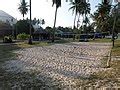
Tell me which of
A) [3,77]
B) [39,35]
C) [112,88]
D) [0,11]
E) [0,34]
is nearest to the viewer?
[112,88]

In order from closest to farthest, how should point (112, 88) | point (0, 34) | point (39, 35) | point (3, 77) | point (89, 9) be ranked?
point (112, 88), point (3, 77), point (39, 35), point (0, 34), point (89, 9)

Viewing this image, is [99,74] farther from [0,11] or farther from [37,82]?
[0,11]

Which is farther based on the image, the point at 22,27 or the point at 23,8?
the point at 23,8

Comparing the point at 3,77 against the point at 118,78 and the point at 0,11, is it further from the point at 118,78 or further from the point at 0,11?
the point at 0,11

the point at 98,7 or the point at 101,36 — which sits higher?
the point at 98,7

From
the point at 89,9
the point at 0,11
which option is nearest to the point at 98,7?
the point at 89,9

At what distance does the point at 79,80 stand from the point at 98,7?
79.4m

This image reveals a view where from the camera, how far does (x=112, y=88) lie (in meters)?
13.5

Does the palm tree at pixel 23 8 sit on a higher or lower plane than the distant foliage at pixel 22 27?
higher

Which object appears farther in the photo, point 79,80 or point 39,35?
A: point 39,35

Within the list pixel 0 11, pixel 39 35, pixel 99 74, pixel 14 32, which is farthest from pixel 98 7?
pixel 99 74

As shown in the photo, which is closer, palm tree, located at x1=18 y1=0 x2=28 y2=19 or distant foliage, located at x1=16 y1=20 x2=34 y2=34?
distant foliage, located at x1=16 y1=20 x2=34 y2=34

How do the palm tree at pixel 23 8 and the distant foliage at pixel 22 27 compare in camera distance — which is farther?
the palm tree at pixel 23 8

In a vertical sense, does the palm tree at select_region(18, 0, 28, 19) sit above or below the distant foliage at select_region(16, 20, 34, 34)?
above
